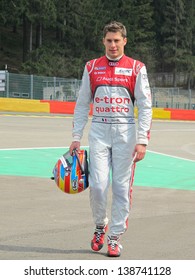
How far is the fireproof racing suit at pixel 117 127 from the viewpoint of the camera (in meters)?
5.43

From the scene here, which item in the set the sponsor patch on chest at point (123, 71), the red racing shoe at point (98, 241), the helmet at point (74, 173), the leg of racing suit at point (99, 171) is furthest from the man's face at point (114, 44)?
the red racing shoe at point (98, 241)

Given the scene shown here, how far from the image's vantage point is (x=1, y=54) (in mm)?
64625

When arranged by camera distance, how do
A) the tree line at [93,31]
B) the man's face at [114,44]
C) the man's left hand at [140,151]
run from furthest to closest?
the tree line at [93,31], the man's face at [114,44], the man's left hand at [140,151]

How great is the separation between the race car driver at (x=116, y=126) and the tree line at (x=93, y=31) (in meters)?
46.4

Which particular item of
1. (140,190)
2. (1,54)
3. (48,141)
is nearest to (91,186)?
(140,190)

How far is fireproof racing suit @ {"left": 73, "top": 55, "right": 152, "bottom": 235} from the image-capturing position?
5426mm

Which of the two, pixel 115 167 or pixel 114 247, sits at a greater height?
pixel 115 167

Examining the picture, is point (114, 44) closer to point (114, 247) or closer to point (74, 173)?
point (74, 173)

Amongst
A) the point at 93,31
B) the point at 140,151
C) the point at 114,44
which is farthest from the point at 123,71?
the point at 93,31

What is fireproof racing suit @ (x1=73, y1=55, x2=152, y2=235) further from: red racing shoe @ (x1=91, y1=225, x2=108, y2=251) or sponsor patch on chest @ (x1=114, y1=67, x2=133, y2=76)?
red racing shoe @ (x1=91, y1=225, x2=108, y2=251)

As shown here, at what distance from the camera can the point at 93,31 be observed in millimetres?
58469

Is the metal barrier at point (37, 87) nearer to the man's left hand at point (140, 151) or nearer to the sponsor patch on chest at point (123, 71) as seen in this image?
the sponsor patch on chest at point (123, 71)

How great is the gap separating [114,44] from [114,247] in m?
1.81

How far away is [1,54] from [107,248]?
60703 millimetres
